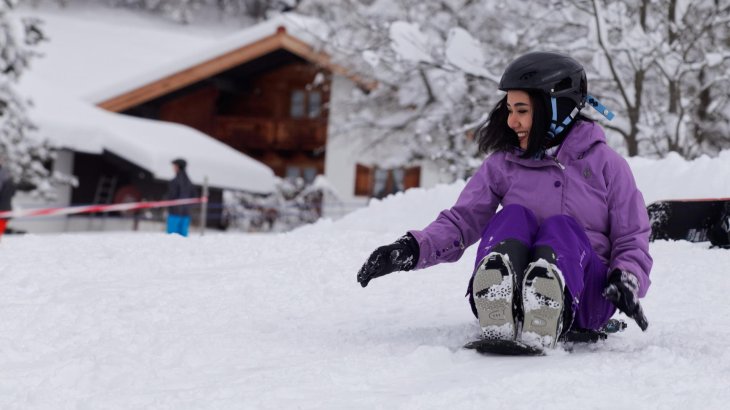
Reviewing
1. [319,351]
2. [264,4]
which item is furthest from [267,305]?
[264,4]

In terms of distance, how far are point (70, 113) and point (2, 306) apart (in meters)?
19.5

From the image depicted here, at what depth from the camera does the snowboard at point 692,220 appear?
20.9ft

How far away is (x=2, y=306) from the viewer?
12.8 ft

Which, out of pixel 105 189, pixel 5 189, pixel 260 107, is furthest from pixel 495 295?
pixel 260 107

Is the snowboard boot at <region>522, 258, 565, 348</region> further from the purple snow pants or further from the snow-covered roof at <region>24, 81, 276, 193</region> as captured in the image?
the snow-covered roof at <region>24, 81, 276, 193</region>

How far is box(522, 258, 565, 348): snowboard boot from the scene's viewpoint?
2918mm

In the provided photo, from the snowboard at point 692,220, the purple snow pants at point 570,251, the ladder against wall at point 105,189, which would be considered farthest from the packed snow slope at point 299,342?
the ladder against wall at point 105,189

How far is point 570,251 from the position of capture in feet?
9.91

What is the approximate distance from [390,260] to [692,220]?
409 centimetres

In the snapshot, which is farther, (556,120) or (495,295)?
(556,120)

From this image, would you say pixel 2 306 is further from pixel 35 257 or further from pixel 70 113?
pixel 70 113

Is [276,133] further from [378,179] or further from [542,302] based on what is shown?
[542,302]

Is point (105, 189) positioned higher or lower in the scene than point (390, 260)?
lower

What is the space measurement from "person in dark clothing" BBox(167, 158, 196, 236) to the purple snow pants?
10.9m
